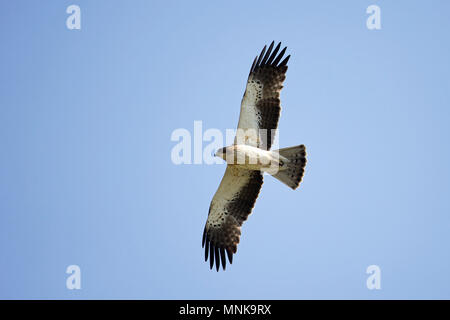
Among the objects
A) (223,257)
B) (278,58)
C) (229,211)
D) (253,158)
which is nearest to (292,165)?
(253,158)

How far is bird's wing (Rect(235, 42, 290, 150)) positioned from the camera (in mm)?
8711

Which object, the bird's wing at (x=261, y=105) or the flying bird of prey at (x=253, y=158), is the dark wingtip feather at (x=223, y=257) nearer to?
the flying bird of prey at (x=253, y=158)

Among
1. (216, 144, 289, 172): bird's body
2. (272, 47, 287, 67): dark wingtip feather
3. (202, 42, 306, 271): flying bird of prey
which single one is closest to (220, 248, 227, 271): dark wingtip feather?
(202, 42, 306, 271): flying bird of prey

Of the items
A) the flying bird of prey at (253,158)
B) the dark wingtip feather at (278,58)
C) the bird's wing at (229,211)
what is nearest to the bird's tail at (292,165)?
the flying bird of prey at (253,158)

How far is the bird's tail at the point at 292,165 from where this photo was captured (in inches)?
347

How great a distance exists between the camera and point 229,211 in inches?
366

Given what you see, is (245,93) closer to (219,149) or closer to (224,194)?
(219,149)
